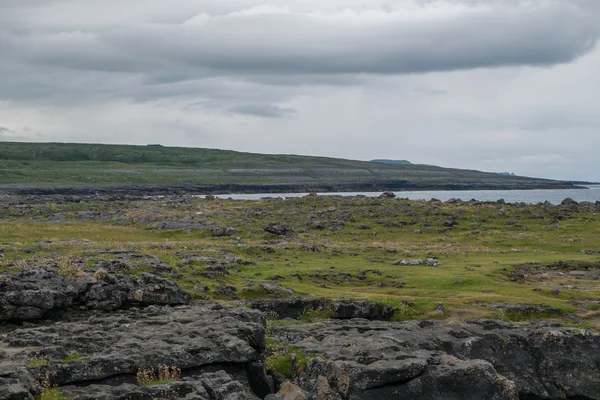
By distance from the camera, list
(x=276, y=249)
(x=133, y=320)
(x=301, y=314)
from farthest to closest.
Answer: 1. (x=276, y=249)
2. (x=301, y=314)
3. (x=133, y=320)

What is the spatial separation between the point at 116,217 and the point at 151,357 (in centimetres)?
7789

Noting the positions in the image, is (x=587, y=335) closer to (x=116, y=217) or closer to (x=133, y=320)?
(x=133, y=320)

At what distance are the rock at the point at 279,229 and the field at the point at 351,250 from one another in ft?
0.87

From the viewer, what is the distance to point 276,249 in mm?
66000

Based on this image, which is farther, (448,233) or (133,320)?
(448,233)

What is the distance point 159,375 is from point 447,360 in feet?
34.5

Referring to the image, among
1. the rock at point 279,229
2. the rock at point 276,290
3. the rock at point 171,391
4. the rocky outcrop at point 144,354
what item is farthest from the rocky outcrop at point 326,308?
the rock at point 279,229

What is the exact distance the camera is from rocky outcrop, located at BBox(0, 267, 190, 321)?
3209cm

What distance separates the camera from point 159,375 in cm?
2289

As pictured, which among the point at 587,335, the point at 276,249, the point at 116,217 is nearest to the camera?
the point at 587,335

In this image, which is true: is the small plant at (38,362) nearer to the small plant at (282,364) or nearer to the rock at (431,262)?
the small plant at (282,364)

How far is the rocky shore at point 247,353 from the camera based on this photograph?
2175 centimetres

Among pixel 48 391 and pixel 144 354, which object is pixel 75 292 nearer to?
pixel 144 354

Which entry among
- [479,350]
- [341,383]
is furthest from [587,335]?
[341,383]
